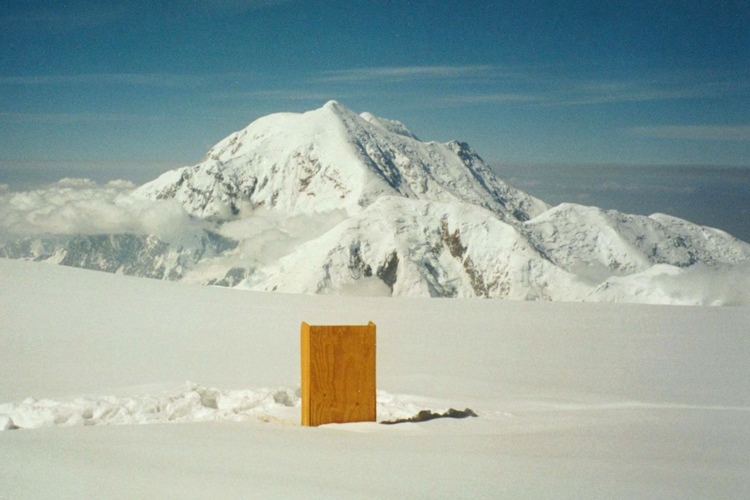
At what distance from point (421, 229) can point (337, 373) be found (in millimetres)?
88174

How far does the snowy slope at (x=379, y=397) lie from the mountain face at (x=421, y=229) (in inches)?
722

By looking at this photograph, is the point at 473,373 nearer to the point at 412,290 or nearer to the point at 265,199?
the point at 412,290

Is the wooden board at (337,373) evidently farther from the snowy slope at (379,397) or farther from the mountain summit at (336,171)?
the mountain summit at (336,171)

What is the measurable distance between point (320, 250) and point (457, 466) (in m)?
95.3

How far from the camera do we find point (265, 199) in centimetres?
18088

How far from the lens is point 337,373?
4293mm

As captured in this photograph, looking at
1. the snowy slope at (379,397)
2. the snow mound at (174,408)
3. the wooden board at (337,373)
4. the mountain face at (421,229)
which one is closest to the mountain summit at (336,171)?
the mountain face at (421,229)

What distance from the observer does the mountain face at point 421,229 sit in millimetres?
70562

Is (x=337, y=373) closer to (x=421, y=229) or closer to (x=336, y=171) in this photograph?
(x=421, y=229)

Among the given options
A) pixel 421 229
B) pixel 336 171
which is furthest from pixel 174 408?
pixel 336 171

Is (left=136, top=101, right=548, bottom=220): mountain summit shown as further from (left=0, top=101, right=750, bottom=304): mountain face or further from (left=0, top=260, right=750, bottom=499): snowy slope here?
(left=0, top=260, right=750, bottom=499): snowy slope

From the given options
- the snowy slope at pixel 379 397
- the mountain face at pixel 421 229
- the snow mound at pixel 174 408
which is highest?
the mountain face at pixel 421 229

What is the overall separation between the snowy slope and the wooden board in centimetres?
28

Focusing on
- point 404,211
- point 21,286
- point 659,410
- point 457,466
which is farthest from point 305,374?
point 404,211
